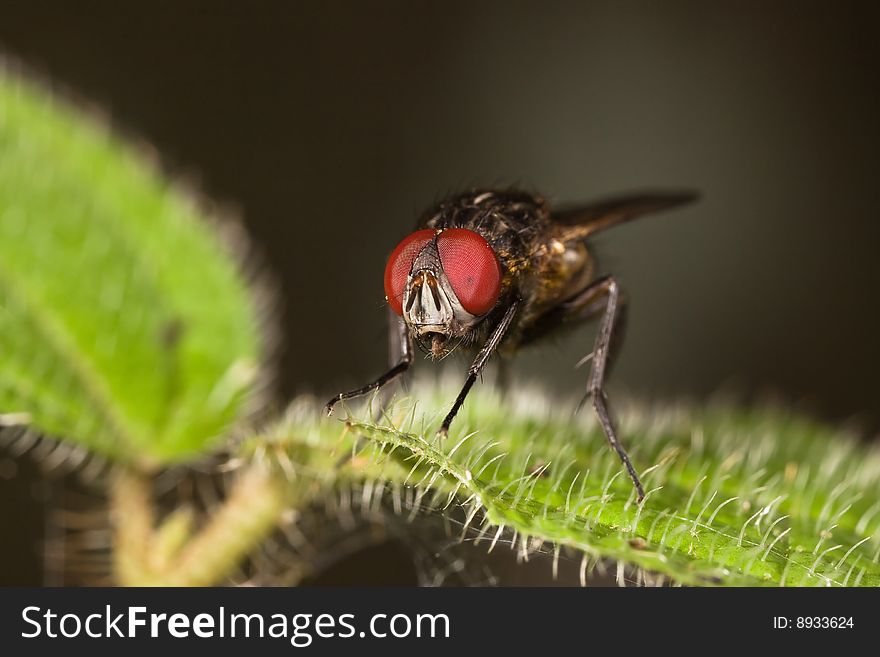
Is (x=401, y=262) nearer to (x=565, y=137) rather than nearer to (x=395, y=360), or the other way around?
(x=395, y=360)

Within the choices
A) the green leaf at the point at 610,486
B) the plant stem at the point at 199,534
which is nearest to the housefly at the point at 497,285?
the green leaf at the point at 610,486

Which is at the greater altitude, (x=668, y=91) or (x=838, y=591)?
(x=668, y=91)

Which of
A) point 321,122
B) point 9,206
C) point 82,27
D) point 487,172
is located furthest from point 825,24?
point 9,206

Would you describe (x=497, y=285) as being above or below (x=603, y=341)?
above

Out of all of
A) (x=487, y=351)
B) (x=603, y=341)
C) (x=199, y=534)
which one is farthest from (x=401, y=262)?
(x=199, y=534)

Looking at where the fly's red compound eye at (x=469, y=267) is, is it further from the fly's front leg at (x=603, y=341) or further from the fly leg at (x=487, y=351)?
the fly's front leg at (x=603, y=341)

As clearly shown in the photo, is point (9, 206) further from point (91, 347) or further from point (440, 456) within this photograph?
point (440, 456)

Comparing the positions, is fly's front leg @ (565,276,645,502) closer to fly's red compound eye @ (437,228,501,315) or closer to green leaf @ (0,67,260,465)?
fly's red compound eye @ (437,228,501,315)
